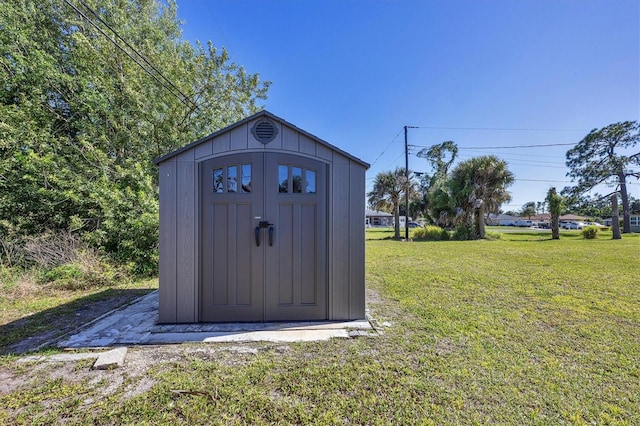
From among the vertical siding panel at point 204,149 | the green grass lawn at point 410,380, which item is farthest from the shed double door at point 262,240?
the green grass lawn at point 410,380

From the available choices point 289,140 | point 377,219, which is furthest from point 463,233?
point 377,219

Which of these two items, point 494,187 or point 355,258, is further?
point 494,187

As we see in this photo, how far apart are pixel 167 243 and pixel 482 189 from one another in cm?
1773

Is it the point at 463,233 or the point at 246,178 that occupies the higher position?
the point at 246,178

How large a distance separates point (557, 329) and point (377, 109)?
11724 millimetres

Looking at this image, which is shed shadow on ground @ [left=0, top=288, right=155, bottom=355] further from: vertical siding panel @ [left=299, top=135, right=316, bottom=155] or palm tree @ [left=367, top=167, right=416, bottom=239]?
palm tree @ [left=367, top=167, right=416, bottom=239]

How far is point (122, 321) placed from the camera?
10.2 feet

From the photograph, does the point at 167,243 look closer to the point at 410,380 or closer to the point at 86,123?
the point at 410,380

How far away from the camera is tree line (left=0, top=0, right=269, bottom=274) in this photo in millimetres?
5277

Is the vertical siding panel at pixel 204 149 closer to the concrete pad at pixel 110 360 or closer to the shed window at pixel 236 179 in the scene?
the shed window at pixel 236 179

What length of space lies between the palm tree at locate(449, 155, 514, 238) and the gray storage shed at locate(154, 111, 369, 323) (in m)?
15.4

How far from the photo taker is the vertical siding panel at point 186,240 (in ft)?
9.78

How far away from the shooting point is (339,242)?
10.3 feet

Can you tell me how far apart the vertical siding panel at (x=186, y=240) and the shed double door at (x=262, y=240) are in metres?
0.12
